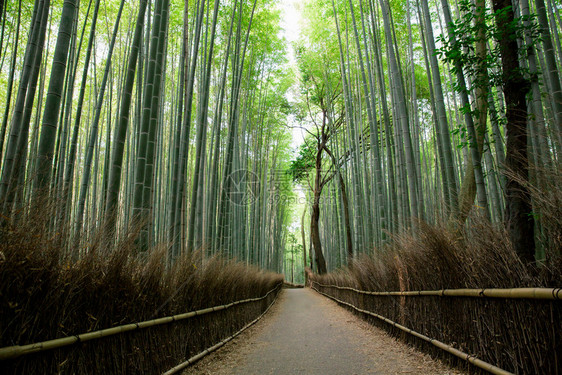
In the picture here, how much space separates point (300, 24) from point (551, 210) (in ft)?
30.6

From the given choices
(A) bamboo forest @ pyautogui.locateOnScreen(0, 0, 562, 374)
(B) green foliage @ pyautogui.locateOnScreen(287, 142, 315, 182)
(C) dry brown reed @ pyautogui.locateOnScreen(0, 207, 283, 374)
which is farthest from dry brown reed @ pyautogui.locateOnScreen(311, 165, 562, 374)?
(B) green foliage @ pyautogui.locateOnScreen(287, 142, 315, 182)

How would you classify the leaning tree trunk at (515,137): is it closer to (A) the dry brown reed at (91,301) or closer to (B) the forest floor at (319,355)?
(B) the forest floor at (319,355)

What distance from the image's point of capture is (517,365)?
1.52m

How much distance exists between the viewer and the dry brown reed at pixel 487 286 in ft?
4.51

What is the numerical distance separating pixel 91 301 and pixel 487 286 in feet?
6.36

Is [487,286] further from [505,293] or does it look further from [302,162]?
[302,162]

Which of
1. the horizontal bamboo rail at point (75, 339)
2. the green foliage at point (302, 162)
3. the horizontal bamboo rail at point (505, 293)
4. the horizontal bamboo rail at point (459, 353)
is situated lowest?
the horizontal bamboo rail at point (459, 353)

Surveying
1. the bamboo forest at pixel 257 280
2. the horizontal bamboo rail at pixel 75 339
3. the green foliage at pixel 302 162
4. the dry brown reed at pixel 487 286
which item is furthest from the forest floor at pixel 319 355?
the green foliage at pixel 302 162

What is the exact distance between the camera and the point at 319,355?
9.41 feet

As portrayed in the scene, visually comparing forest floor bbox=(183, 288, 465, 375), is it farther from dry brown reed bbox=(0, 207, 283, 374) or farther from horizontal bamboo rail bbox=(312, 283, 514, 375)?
dry brown reed bbox=(0, 207, 283, 374)

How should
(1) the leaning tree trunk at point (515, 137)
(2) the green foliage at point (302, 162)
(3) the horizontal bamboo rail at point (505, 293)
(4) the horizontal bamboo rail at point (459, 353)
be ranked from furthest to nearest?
(2) the green foliage at point (302, 162) → (1) the leaning tree trunk at point (515, 137) → (4) the horizontal bamboo rail at point (459, 353) → (3) the horizontal bamboo rail at point (505, 293)

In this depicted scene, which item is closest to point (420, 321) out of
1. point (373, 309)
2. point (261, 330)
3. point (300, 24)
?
point (373, 309)

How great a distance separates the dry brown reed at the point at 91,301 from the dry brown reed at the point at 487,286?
178cm

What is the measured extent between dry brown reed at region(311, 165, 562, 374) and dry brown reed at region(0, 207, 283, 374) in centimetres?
178
